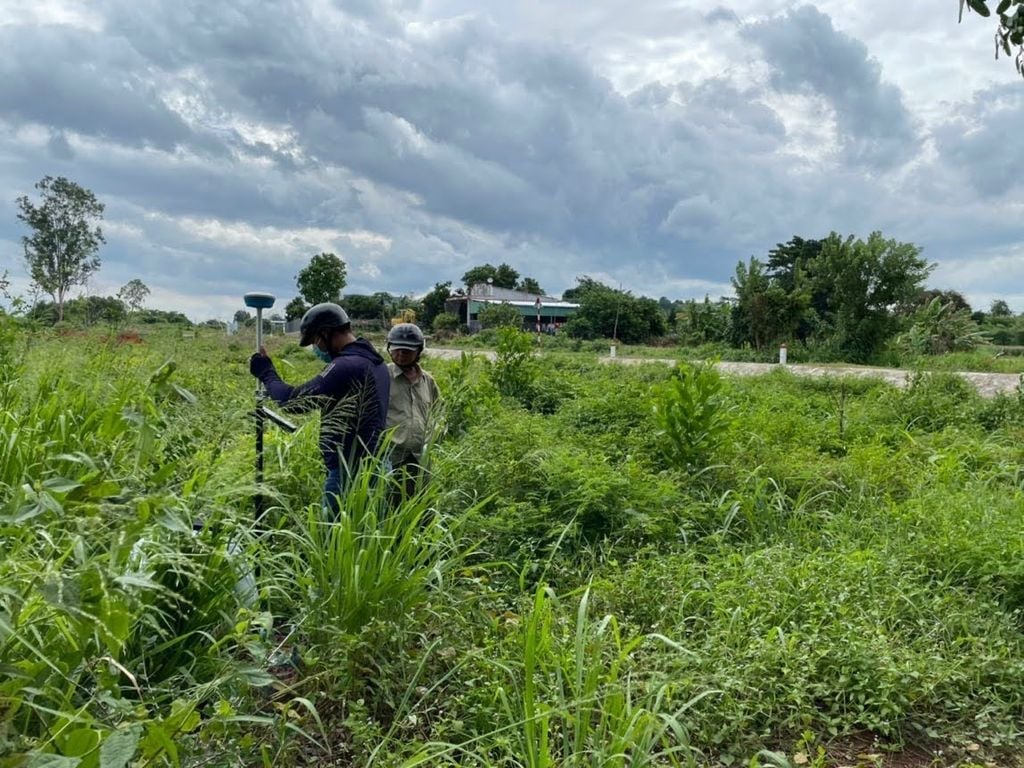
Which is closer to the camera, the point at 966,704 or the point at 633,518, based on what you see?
the point at 966,704

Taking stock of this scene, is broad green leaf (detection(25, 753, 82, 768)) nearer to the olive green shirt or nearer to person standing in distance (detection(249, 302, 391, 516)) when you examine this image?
person standing in distance (detection(249, 302, 391, 516))

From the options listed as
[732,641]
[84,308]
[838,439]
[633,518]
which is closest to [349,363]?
[633,518]

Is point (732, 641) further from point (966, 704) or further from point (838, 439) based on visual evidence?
point (838, 439)

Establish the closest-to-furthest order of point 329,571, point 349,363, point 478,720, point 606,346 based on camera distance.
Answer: point 478,720 → point 329,571 → point 349,363 → point 606,346

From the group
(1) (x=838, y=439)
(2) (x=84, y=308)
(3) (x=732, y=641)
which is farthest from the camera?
(1) (x=838, y=439)

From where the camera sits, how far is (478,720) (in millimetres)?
2119

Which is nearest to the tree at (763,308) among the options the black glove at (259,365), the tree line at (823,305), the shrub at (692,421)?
the tree line at (823,305)

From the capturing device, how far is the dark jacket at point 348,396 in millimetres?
3047

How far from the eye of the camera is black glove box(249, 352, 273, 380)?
3086 millimetres

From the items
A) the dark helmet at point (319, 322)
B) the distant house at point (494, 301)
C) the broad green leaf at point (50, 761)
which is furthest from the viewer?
the distant house at point (494, 301)

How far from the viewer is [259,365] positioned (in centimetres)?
312

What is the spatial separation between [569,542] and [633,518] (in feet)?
1.30

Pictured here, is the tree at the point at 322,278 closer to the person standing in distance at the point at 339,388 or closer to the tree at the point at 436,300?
the tree at the point at 436,300

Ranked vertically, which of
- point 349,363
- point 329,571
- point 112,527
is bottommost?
point 329,571
